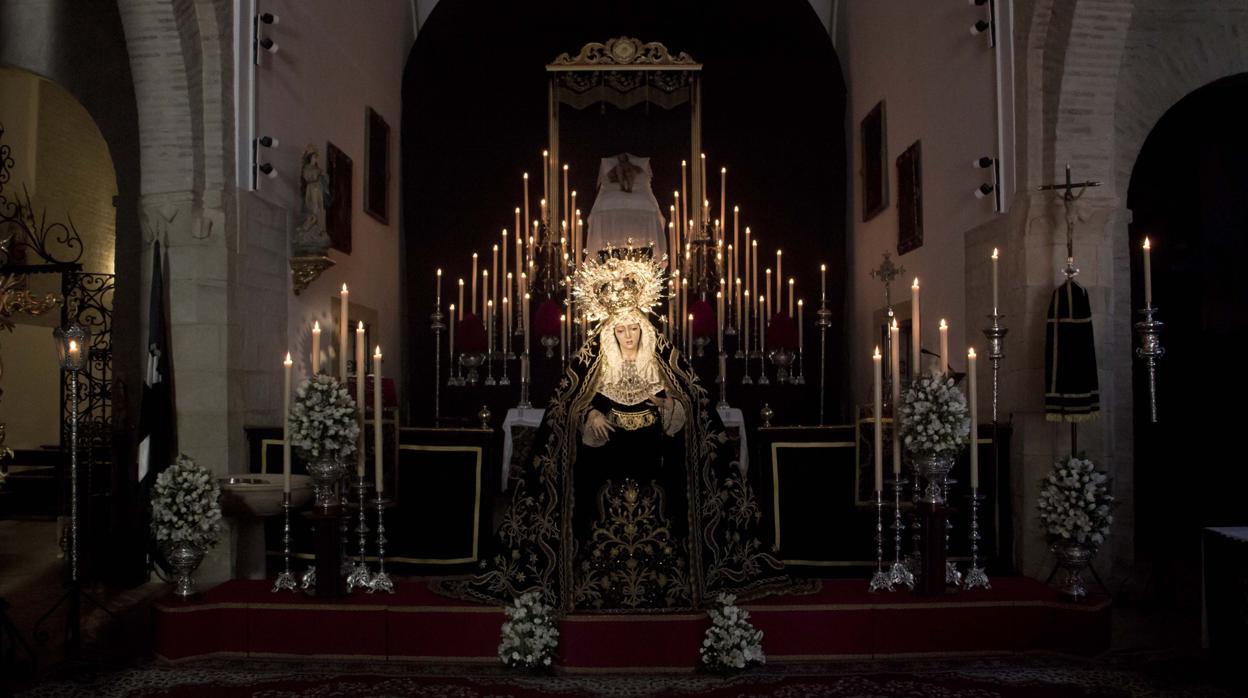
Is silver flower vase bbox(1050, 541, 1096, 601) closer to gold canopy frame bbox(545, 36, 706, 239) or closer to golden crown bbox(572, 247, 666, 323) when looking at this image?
golden crown bbox(572, 247, 666, 323)

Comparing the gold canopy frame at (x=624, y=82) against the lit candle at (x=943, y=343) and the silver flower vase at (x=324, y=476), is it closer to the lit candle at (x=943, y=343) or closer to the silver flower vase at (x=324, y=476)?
the lit candle at (x=943, y=343)

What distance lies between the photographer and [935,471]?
18.2 ft

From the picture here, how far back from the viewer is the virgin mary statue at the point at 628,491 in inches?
211

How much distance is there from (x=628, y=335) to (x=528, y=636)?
1621mm

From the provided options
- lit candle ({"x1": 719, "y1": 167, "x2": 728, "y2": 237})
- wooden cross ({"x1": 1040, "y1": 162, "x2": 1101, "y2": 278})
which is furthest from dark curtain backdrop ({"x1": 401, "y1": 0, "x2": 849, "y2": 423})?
wooden cross ({"x1": 1040, "y1": 162, "x2": 1101, "y2": 278})

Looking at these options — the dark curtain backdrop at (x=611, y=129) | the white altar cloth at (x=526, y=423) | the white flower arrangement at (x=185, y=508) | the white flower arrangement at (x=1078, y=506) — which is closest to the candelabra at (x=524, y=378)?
the white altar cloth at (x=526, y=423)

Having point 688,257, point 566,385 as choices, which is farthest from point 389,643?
point 688,257

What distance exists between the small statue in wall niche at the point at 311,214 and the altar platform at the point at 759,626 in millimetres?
3697

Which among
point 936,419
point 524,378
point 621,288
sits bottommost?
point 936,419

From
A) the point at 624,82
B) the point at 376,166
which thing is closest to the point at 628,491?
the point at 376,166

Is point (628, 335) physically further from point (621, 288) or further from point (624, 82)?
point (624, 82)

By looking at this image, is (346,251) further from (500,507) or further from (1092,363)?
(1092,363)

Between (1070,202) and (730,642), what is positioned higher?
(1070,202)

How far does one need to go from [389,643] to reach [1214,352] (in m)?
7.84
